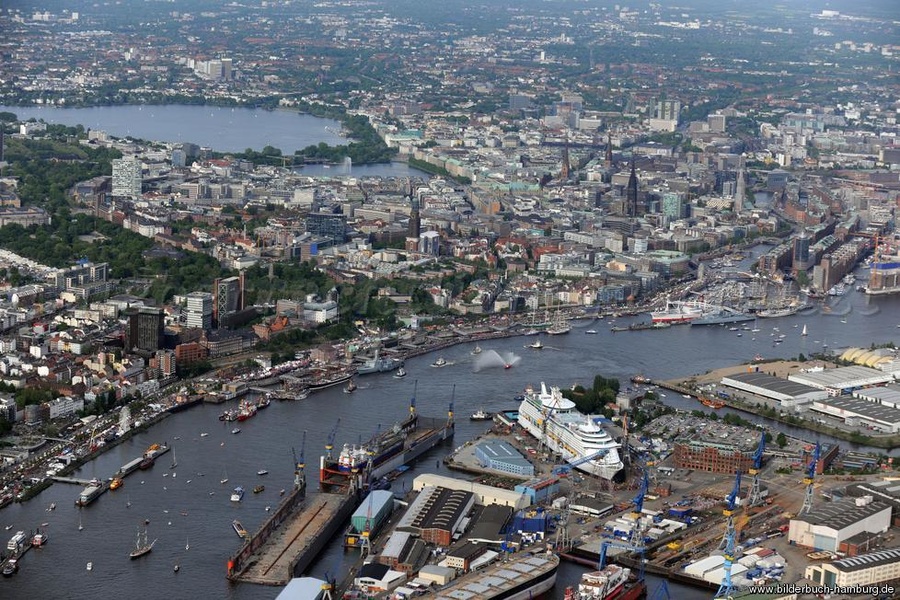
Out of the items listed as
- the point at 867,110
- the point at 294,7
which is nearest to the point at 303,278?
the point at 867,110

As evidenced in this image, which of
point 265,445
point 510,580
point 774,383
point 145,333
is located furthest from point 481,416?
point 510,580

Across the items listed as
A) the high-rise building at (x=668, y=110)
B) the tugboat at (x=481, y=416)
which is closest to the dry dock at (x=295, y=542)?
the tugboat at (x=481, y=416)

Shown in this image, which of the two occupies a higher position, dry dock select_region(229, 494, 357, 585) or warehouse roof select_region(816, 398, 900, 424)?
dry dock select_region(229, 494, 357, 585)

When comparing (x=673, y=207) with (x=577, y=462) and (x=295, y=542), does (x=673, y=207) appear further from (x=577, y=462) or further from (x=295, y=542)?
(x=295, y=542)

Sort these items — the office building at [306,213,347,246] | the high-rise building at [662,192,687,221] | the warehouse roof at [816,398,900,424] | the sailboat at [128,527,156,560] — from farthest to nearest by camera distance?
1. the high-rise building at [662,192,687,221]
2. the office building at [306,213,347,246]
3. the warehouse roof at [816,398,900,424]
4. the sailboat at [128,527,156,560]

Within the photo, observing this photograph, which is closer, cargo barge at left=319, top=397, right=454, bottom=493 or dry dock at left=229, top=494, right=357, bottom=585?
dry dock at left=229, top=494, right=357, bottom=585

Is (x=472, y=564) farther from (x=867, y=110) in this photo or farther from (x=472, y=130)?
(x=867, y=110)

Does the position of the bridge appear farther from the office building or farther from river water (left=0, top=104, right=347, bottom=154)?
river water (left=0, top=104, right=347, bottom=154)

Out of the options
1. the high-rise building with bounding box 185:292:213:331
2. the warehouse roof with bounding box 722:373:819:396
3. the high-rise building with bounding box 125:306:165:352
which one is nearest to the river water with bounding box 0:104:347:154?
the high-rise building with bounding box 185:292:213:331
